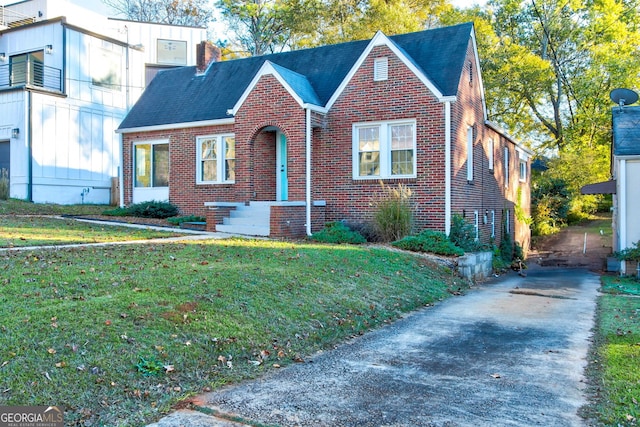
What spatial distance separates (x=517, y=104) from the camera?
3278 centimetres

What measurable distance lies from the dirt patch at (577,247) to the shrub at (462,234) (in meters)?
6.06

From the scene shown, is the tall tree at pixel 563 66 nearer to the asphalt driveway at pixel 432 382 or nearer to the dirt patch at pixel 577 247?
the dirt patch at pixel 577 247

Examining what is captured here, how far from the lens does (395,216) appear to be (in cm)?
1382

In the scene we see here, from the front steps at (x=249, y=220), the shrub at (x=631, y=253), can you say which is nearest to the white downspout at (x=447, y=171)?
the front steps at (x=249, y=220)

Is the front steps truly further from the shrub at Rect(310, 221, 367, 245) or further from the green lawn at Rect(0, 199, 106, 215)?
the green lawn at Rect(0, 199, 106, 215)

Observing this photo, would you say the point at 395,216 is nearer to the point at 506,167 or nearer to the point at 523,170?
the point at 506,167

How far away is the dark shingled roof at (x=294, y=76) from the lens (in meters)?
15.4

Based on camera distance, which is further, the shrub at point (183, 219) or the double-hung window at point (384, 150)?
the shrub at point (183, 219)

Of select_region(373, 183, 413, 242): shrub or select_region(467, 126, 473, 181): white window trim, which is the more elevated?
select_region(467, 126, 473, 181): white window trim

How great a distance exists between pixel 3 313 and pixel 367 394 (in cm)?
359

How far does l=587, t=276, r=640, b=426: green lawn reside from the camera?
4.21 m

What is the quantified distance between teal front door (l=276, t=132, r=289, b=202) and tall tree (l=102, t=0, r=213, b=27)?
967 inches

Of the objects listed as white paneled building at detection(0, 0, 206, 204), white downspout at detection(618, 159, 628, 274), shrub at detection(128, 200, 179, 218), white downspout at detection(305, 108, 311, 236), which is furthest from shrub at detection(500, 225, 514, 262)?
white paneled building at detection(0, 0, 206, 204)

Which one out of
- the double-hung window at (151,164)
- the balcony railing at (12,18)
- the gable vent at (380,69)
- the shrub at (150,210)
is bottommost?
the shrub at (150,210)
